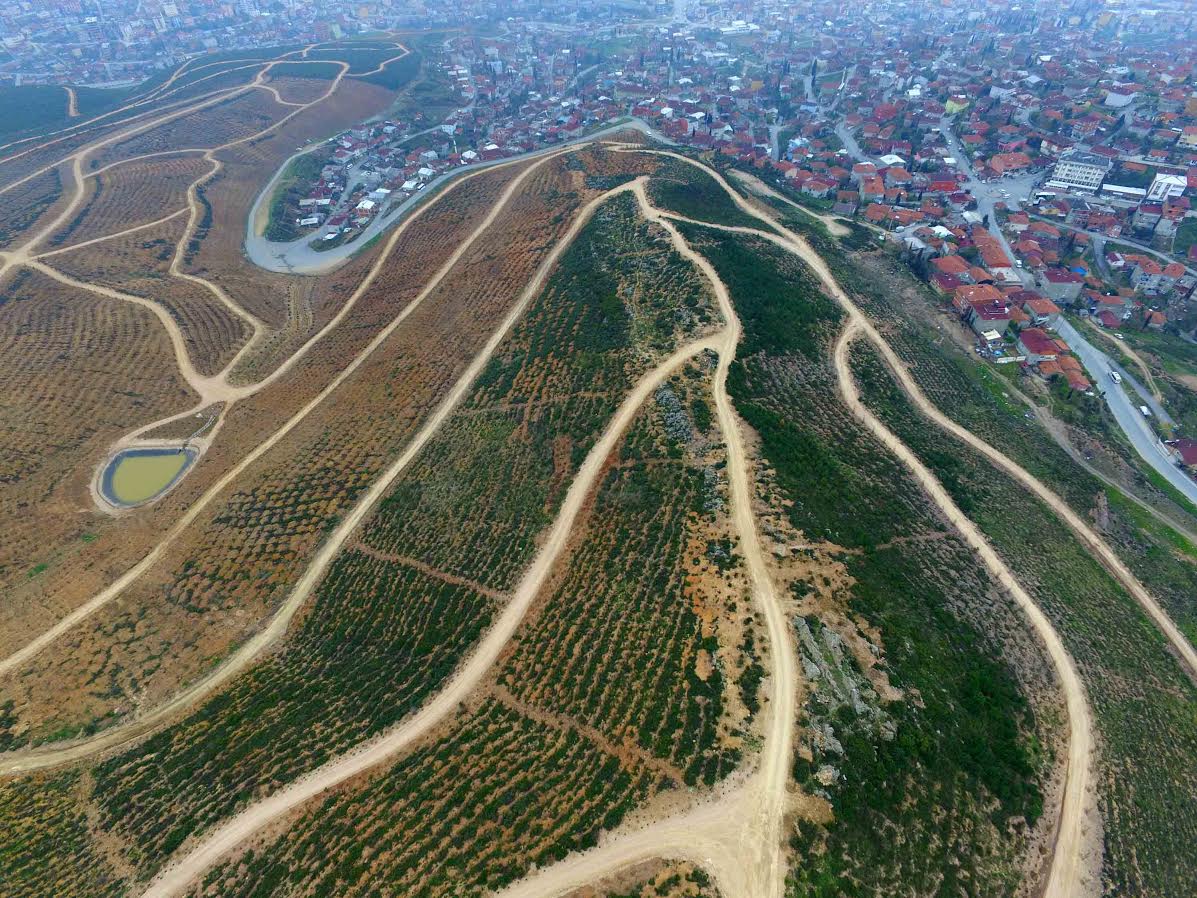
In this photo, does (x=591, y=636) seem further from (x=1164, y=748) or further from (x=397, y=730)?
(x=1164, y=748)

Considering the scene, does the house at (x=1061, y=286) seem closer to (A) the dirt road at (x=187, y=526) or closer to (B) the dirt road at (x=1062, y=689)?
(B) the dirt road at (x=1062, y=689)

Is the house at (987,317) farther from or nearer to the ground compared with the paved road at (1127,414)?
Answer: farther from the ground

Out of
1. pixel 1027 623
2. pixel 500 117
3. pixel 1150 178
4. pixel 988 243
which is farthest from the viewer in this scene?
pixel 500 117

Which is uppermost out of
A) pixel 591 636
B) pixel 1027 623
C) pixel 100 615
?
pixel 591 636

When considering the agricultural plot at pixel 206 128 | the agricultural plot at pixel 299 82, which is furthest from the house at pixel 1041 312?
the agricultural plot at pixel 299 82

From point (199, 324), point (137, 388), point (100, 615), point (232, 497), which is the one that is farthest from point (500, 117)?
point (100, 615)

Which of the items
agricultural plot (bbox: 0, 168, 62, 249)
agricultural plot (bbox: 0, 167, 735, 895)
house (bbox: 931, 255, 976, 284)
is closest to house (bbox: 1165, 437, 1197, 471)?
house (bbox: 931, 255, 976, 284)

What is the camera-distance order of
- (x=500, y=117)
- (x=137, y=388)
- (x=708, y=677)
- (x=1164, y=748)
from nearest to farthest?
(x=708, y=677) < (x=1164, y=748) < (x=137, y=388) < (x=500, y=117)
